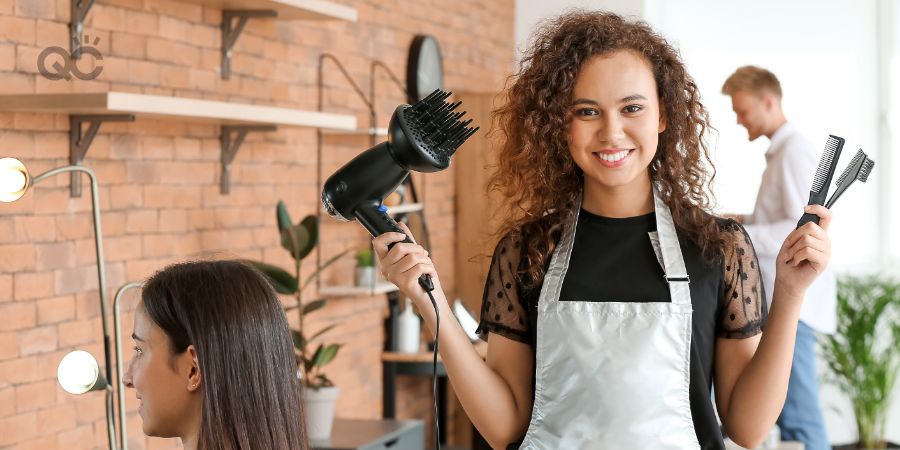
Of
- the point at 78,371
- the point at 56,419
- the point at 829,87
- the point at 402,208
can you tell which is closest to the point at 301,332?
the point at 56,419

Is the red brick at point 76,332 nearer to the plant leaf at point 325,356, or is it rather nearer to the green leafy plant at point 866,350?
the plant leaf at point 325,356

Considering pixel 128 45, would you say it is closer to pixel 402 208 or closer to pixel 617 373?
pixel 402 208

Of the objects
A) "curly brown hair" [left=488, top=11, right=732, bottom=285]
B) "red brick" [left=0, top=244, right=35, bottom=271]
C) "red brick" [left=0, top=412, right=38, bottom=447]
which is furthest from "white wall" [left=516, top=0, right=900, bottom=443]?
"curly brown hair" [left=488, top=11, right=732, bottom=285]

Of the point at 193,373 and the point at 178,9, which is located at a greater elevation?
the point at 178,9

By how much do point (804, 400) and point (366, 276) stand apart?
1.68 m

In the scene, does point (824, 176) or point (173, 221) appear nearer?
point (824, 176)

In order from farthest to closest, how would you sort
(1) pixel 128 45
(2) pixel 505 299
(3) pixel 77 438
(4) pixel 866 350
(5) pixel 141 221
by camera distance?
(4) pixel 866 350
(5) pixel 141 221
(1) pixel 128 45
(3) pixel 77 438
(2) pixel 505 299

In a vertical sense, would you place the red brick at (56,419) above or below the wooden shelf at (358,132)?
below

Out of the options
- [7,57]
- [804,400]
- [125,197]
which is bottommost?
[804,400]

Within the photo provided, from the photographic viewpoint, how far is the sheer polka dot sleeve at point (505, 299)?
1.76 m

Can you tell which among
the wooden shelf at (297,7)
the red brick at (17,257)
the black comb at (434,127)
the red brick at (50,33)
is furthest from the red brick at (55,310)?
the black comb at (434,127)

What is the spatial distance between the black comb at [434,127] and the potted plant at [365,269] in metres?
2.74

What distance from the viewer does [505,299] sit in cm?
177

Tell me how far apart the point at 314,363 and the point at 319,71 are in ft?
4.00
